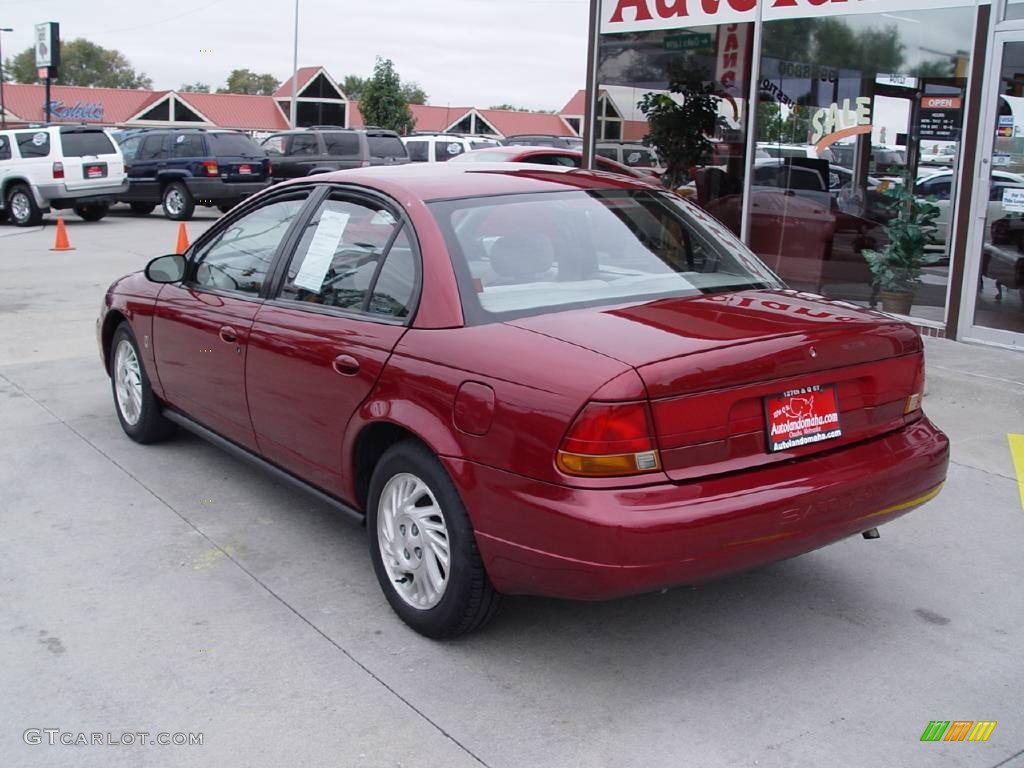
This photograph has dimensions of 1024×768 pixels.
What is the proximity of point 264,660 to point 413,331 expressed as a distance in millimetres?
1260

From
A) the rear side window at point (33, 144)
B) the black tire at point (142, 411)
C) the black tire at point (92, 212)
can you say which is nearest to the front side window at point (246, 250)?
the black tire at point (142, 411)

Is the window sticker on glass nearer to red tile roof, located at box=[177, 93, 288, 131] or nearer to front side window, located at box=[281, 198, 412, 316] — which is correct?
front side window, located at box=[281, 198, 412, 316]

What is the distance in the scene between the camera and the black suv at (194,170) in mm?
22297

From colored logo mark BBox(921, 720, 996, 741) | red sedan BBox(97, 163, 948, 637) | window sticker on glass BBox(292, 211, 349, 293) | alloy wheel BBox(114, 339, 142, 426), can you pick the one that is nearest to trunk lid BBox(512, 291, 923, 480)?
red sedan BBox(97, 163, 948, 637)

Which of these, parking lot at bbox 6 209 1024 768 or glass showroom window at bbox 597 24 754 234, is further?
glass showroom window at bbox 597 24 754 234

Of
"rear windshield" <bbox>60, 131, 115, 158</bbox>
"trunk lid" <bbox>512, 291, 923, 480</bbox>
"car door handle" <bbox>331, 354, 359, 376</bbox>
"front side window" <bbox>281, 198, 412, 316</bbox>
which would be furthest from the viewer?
"rear windshield" <bbox>60, 131, 115, 158</bbox>

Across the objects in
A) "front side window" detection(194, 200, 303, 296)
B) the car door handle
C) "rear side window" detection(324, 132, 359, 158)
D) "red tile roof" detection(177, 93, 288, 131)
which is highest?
"red tile roof" detection(177, 93, 288, 131)

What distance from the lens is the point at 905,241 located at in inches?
382

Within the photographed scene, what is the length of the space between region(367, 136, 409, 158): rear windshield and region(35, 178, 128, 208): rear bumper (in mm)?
5356

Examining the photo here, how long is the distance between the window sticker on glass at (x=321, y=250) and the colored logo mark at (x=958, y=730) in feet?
9.25

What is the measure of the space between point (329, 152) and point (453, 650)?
810 inches

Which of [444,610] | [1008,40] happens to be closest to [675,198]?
[444,610]

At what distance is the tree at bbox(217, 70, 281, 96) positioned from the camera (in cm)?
14962

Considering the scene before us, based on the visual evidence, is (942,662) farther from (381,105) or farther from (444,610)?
(381,105)
